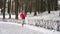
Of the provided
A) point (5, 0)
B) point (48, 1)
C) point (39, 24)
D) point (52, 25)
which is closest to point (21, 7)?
point (5, 0)

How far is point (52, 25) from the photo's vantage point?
39.1ft

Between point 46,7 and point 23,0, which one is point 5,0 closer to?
point 23,0

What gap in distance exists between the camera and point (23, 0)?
69.3 feet

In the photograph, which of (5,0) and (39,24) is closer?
(39,24)

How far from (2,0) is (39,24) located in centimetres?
951

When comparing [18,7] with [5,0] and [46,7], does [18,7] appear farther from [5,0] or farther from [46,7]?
[46,7]

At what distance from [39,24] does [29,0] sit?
834cm

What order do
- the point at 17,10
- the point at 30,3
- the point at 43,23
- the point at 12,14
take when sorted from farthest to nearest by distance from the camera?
the point at 12,14 → the point at 30,3 → the point at 17,10 → the point at 43,23

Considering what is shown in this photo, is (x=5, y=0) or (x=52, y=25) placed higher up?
(x=5, y=0)

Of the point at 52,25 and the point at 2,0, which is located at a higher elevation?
the point at 2,0

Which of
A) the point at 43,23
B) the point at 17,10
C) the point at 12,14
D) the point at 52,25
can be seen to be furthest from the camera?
the point at 12,14

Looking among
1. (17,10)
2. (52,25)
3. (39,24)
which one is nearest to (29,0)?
(17,10)

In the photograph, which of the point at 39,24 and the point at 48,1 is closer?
the point at 39,24

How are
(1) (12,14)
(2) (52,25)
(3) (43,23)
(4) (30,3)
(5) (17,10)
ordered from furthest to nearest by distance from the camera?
(1) (12,14), (4) (30,3), (5) (17,10), (3) (43,23), (2) (52,25)
